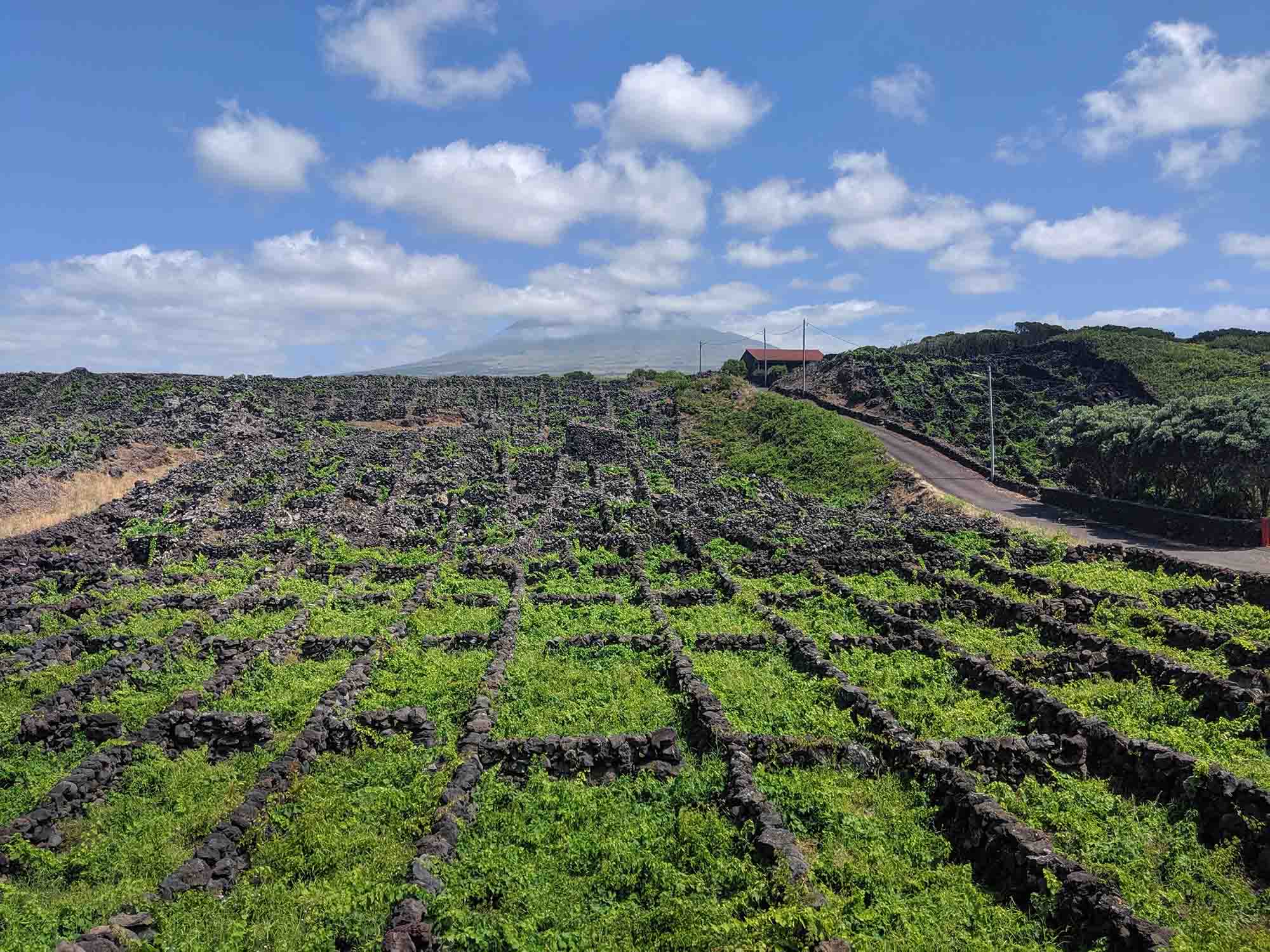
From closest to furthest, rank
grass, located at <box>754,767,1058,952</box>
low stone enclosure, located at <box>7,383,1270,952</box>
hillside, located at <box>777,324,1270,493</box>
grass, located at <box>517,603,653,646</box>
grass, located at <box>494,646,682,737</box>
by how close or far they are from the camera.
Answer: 1. grass, located at <box>754,767,1058,952</box>
2. low stone enclosure, located at <box>7,383,1270,952</box>
3. grass, located at <box>494,646,682,737</box>
4. grass, located at <box>517,603,653,646</box>
5. hillside, located at <box>777,324,1270,493</box>

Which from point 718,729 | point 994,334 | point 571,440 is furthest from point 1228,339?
point 718,729

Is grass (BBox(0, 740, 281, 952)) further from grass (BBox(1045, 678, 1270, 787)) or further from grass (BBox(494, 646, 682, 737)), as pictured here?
grass (BBox(1045, 678, 1270, 787))

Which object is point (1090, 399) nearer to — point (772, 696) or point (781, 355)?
point (781, 355)

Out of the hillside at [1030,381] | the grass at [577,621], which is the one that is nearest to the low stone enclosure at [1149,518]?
the hillside at [1030,381]

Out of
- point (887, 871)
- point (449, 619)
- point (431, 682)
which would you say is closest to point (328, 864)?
point (431, 682)

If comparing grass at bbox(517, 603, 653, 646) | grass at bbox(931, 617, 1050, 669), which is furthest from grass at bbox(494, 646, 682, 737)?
grass at bbox(931, 617, 1050, 669)

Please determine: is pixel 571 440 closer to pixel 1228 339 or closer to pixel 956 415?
pixel 956 415
